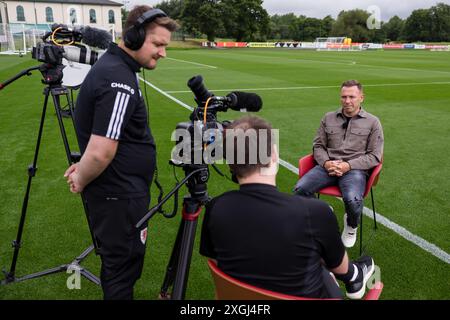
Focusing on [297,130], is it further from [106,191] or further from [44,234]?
[106,191]

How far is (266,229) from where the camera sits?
5.94 feet

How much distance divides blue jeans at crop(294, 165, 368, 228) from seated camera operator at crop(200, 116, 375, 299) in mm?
2073

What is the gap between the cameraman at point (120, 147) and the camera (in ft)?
7.06

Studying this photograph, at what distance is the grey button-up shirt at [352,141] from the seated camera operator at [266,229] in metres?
2.57

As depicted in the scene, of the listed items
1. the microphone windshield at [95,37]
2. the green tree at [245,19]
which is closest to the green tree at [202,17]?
the green tree at [245,19]

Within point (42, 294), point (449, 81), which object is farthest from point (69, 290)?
point (449, 81)

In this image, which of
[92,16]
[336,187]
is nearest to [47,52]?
[336,187]

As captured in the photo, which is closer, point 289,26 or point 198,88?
point 198,88

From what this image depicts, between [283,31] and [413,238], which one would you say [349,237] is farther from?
[283,31]

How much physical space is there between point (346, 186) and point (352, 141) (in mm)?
619

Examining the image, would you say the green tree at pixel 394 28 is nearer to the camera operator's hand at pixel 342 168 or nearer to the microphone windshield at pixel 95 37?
the camera operator's hand at pixel 342 168

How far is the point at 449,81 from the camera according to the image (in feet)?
57.7

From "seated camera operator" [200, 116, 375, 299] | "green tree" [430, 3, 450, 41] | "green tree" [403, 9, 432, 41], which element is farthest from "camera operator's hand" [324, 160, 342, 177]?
"green tree" [430, 3, 450, 41]
